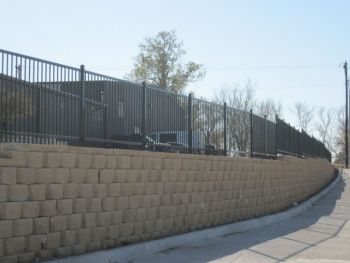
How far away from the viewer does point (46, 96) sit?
10.1 metres

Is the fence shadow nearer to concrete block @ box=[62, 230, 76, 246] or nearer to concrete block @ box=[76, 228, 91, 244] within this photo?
concrete block @ box=[76, 228, 91, 244]

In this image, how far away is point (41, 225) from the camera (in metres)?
9.12

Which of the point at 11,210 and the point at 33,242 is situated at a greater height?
the point at 11,210

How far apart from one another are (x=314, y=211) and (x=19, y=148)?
15701mm

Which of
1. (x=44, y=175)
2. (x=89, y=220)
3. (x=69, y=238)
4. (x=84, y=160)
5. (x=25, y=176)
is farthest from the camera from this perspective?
(x=89, y=220)

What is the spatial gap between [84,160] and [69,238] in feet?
4.21

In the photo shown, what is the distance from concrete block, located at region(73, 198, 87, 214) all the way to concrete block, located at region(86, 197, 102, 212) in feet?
0.33

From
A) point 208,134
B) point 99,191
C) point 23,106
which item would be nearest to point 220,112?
point 208,134

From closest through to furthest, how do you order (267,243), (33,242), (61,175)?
(33,242) < (61,175) < (267,243)

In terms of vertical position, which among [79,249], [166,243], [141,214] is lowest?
[166,243]

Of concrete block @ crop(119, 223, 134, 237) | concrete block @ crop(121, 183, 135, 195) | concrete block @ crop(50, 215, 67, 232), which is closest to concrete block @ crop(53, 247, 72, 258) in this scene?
concrete block @ crop(50, 215, 67, 232)

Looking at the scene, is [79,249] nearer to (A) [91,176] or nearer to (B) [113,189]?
(A) [91,176]

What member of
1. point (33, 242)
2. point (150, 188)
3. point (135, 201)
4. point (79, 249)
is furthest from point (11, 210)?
point (150, 188)

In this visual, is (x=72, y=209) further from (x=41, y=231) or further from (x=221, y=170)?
→ (x=221, y=170)
